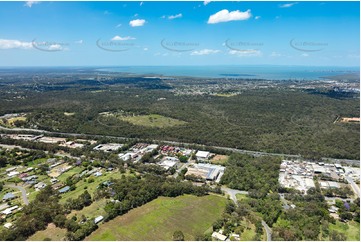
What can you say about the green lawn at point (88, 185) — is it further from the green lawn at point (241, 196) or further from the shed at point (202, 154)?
the green lawn at point (241, 196)

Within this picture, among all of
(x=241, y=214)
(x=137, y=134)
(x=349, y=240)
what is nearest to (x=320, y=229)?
(x=349, y=240)

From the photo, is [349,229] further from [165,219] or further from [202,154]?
[202,154]

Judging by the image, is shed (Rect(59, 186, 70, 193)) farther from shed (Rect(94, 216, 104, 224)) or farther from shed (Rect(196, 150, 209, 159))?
shed (Rect(196, 150, 209, 159))

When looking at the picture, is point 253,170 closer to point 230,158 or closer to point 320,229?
point 230,158

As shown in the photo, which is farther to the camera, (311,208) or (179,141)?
(179,141)

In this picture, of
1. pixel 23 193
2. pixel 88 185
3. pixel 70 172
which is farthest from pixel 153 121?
pixel 23 193
